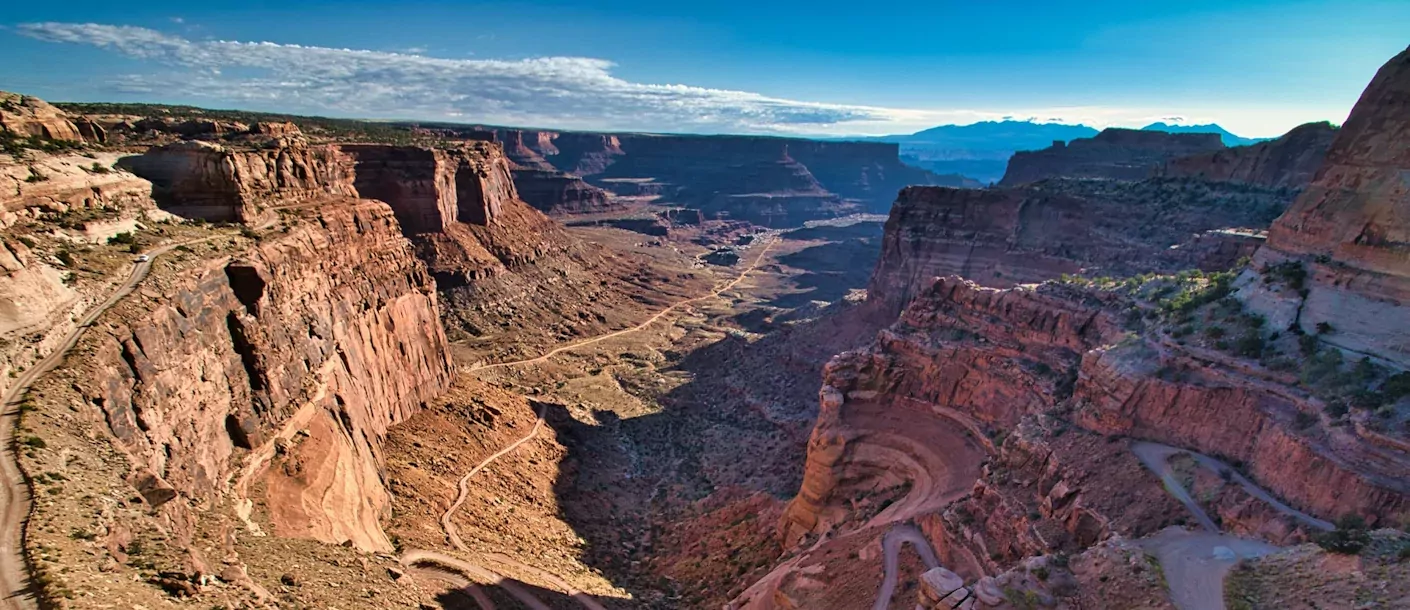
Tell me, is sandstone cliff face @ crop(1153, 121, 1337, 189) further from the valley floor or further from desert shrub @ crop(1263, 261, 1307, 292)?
desert shrub @ crop(1263, 261, 1307, 292)

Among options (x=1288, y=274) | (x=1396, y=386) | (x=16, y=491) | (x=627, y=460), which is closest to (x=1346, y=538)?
(x=1396, y=386)

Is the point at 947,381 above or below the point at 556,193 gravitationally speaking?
above

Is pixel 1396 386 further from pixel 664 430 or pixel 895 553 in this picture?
pixel 664 430

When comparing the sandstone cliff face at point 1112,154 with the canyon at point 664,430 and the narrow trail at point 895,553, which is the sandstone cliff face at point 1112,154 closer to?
the canyon at point 664,430

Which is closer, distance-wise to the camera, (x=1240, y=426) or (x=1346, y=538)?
(x=1346, y=538)

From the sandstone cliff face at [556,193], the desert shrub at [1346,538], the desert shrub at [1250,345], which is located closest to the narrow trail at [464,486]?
the desert shrub at [1346,538]

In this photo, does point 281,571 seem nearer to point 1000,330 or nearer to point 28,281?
point 28,281

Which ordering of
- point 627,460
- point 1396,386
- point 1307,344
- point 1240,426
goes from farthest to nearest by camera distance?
point 627,460, point 1307,344, point 1240,426, point 1396,386

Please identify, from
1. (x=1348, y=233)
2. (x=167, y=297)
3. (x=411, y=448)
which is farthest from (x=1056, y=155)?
(x=167, y=297)
